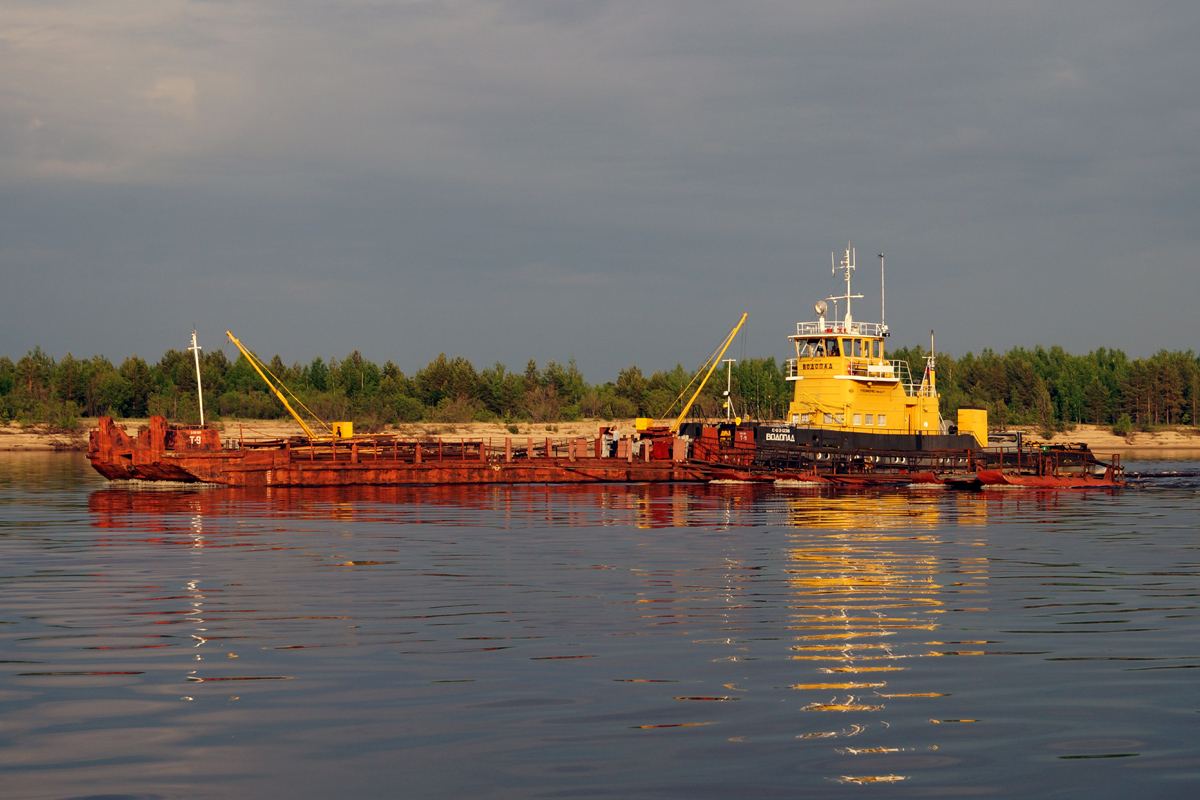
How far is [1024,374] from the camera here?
181125 millimetres

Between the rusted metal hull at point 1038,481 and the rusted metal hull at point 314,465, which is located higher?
the rusted metal hull at point 314,465

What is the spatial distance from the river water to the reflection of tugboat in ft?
92.7

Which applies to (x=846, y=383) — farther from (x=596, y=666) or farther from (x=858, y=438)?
(x=596, y=666)

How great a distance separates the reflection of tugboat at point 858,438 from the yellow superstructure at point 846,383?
6 cm

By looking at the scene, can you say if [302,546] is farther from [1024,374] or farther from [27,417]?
[1024,374]

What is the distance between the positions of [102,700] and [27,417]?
481 ft

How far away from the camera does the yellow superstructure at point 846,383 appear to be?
2539 inches

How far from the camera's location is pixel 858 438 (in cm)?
6388

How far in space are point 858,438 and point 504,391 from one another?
9949cm

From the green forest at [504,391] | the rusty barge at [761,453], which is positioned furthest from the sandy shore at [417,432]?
the rusty barge at [761,453]

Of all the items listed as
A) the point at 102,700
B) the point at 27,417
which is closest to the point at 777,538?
the point at 102,700

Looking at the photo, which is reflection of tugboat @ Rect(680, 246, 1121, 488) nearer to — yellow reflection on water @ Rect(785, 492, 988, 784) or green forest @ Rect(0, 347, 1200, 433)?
yellow reflection on water @ Rect(785, 492, 988, 784)

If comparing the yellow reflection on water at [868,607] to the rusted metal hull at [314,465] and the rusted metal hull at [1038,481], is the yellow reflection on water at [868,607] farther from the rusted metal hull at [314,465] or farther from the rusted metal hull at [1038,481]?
the rusted metal hull at [314,465]

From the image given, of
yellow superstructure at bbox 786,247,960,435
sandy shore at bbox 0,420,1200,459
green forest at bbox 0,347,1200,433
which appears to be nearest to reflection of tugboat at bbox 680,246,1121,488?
yellow superstructure at bbox 786,247,960,435
